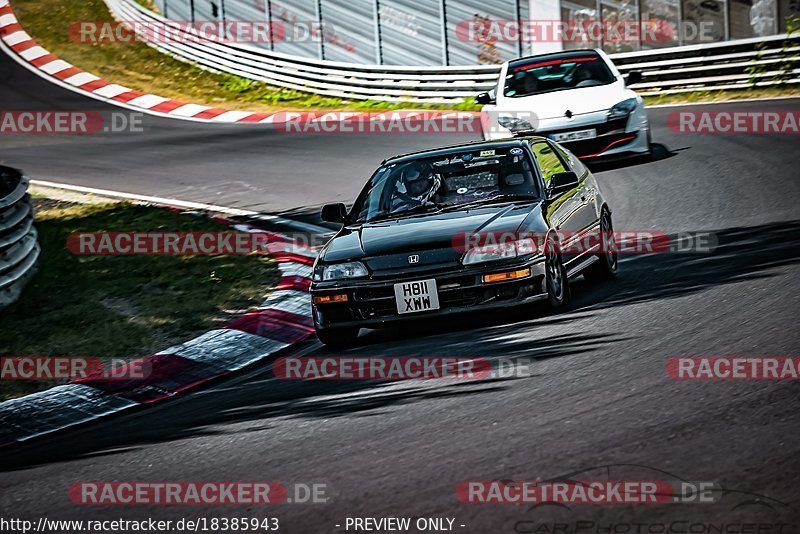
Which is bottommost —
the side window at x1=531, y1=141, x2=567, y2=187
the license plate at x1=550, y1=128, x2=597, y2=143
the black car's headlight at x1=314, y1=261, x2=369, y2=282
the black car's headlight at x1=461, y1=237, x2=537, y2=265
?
the black car's headlight at x1=314, y1=261, x2=369, y2=282

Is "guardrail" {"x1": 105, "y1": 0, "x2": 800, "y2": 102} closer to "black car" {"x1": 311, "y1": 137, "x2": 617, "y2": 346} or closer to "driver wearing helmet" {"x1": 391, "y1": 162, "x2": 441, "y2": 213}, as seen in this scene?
"black car" {"x1": 311, "y1": 137, "x2": 617, "y2": 346}

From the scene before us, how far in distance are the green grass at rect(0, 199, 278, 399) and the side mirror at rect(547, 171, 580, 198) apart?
2768 millimetres

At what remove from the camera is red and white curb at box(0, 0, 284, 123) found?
24.9 meters

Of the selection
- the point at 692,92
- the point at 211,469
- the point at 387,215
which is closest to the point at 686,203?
the point at 387,215

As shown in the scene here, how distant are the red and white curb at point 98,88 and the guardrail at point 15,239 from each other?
12.6 metres

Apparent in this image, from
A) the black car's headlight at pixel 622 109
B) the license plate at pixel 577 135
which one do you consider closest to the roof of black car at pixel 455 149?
the license plate at pixel 577 135

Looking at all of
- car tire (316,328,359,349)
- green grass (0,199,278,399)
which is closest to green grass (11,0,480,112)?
green grass (0,199,278,399)

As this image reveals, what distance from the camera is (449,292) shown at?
810 cm

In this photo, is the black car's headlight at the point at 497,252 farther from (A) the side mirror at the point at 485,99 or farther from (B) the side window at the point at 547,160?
(A) the side mirror at the point at 485,99

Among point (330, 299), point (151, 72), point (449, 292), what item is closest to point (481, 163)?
point (449, 292)

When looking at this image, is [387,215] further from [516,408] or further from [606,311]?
[516,408]

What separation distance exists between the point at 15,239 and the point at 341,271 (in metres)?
3.91

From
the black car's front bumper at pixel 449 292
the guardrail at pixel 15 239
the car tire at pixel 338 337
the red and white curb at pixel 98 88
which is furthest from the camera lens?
the red and white curb at pixel 98 88

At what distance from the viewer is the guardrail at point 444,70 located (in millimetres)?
21828
